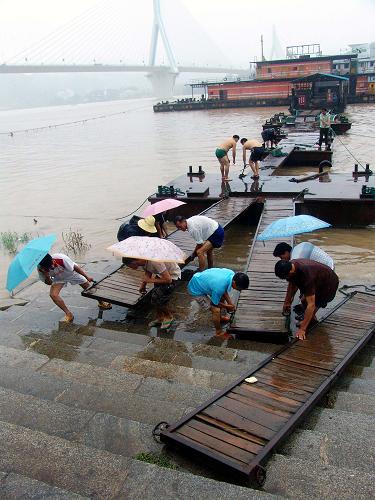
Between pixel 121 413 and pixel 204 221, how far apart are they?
417 cm

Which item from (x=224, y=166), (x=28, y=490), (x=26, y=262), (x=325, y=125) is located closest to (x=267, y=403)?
(x=28, y=490)

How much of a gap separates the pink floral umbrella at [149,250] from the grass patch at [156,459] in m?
2.73

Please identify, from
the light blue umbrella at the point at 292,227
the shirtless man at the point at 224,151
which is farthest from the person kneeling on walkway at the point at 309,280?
the shirtless man at the point at 224,151

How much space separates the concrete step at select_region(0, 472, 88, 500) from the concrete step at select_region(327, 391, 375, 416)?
2.69m

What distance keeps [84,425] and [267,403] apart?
5.51 feet

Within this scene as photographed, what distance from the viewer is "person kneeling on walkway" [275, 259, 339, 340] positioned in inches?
199

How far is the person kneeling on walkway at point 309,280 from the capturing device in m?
5.06

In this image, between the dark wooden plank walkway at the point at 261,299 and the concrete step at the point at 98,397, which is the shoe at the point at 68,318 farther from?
the dark wooden plank walkway at the point at 261,299

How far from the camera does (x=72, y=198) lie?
1788 centimetres

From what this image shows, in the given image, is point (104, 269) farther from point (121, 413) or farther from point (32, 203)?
point (32, 203)

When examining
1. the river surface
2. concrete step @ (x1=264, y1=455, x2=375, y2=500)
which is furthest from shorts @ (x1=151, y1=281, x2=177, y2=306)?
the river surface

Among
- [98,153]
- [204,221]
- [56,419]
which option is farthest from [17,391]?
[98,153]

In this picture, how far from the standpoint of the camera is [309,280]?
5176 millimetres

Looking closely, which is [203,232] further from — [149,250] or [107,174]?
[107,174]
